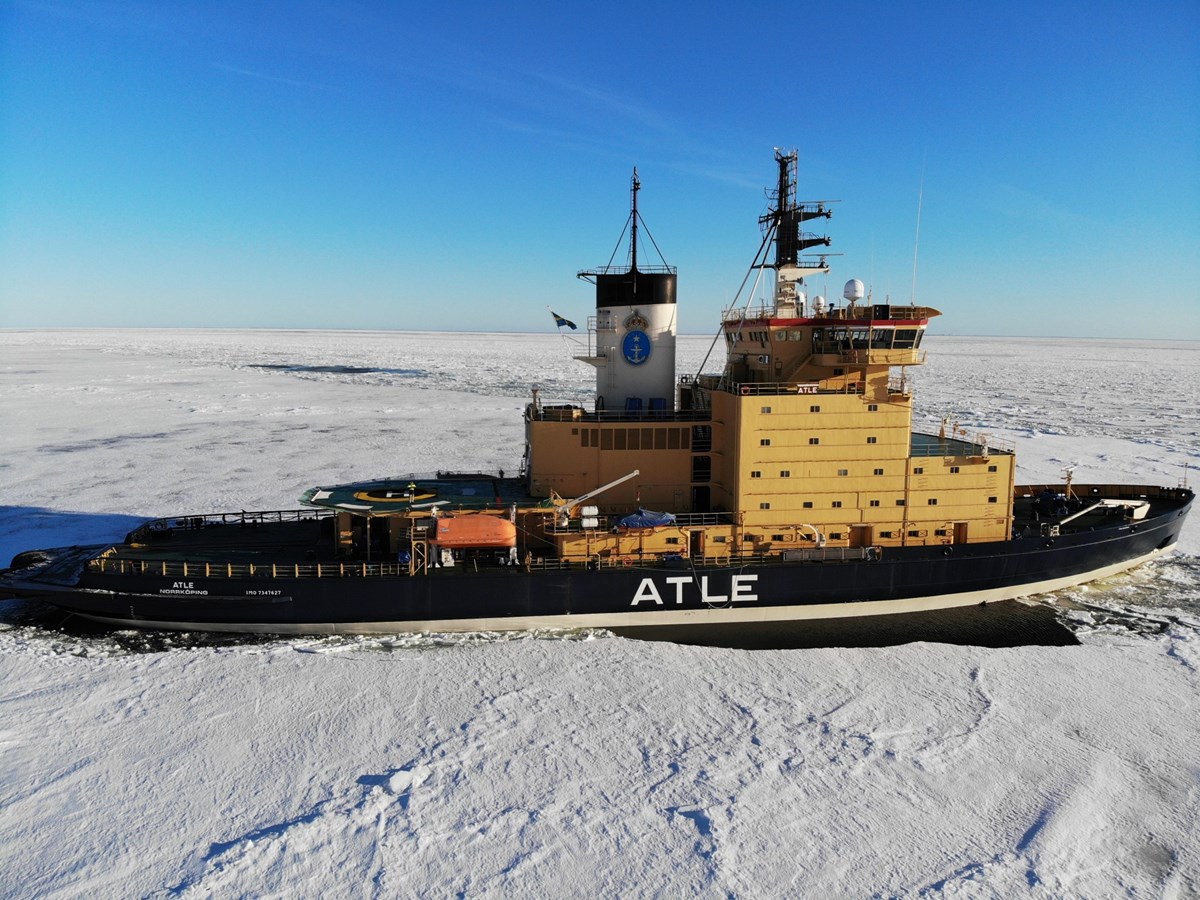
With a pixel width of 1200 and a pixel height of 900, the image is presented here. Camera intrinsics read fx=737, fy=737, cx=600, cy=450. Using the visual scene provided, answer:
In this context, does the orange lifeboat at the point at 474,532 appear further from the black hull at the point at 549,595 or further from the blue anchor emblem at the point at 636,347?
the blue anchor emblem at the point at 636,347

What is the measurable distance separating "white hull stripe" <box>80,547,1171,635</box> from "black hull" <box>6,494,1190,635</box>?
0.09 feet

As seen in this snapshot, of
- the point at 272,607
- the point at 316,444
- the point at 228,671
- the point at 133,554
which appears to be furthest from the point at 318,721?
the point at 316,444

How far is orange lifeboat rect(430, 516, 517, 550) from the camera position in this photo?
588 inches

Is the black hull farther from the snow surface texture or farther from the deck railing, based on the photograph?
the snow surface texture

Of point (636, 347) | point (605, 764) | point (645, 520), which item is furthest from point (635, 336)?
point (605, 764)

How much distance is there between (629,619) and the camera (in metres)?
15.4

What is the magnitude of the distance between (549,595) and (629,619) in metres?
1.79

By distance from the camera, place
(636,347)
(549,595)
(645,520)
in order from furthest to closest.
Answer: (636,347) → (645,520) → (549,595)

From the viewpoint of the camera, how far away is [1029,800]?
9664 mm

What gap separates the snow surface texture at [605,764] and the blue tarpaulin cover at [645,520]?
8.17 ft

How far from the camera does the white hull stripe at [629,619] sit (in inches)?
589

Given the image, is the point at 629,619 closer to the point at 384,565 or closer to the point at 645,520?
the point at 645,520

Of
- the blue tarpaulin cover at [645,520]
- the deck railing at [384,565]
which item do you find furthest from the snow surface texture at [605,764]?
the blue tarpaulin cover at [645,520]

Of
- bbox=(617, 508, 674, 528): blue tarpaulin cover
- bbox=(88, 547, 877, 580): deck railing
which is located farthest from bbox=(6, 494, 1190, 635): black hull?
bbox=(617, 508, 674, 528): blue tarpaulin cover
